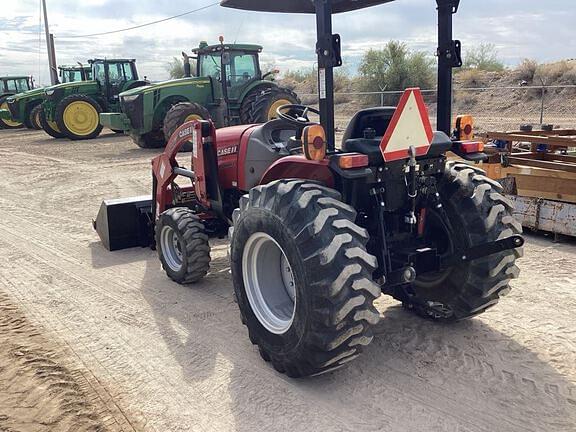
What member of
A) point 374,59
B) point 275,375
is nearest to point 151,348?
point 275,375

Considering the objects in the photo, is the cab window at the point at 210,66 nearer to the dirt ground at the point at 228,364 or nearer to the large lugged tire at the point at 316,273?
the dirt ground at the point at 228,364

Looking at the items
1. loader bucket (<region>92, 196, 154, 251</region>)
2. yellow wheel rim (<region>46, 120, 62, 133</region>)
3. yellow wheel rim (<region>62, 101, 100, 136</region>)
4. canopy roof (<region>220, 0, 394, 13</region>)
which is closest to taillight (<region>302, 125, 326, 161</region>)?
canopy roof (<region>220, 0, 394, 13</region>)

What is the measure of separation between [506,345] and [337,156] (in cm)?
182

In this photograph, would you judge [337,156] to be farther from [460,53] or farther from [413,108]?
[460,53]

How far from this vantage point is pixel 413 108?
10.6 ft

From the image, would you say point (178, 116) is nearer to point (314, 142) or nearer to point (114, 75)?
point (114, 75)

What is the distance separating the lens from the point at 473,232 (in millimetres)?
3623

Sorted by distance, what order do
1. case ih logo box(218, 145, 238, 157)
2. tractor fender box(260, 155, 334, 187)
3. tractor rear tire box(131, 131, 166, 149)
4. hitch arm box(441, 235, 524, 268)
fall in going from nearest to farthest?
hitch arm box(441, 235, 524, 268)
tractor fender box(260, 155, 334, 187)
case ih logo box(218, 145, 238, 157)
tractor rear tire box(131, 131, 166, 149)

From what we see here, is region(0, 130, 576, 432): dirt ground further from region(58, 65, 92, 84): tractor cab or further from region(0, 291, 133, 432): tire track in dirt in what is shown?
region(58, 65, 92, 84): tractor cab

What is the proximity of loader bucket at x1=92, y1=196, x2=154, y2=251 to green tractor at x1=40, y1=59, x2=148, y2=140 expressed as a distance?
13795 millimetres

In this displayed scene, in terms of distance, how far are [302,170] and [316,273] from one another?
905mm

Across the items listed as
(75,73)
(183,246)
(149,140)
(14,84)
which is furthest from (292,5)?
(14,84)

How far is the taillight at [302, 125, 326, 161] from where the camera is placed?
10.4 feet

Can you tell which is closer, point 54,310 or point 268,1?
point 268,1
